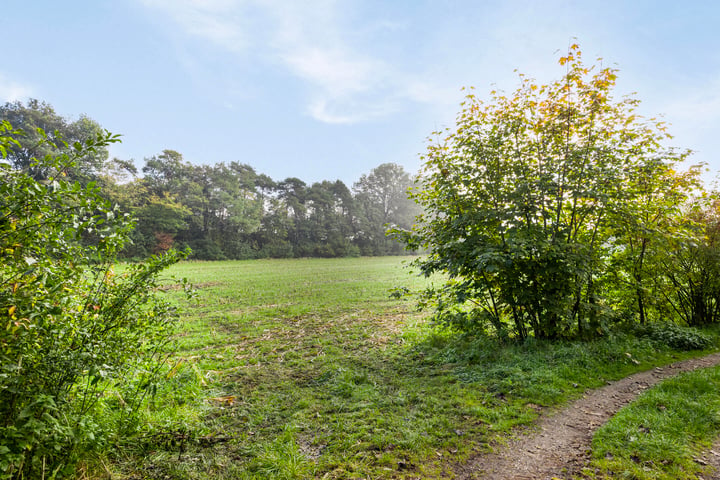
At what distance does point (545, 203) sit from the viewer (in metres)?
6.12

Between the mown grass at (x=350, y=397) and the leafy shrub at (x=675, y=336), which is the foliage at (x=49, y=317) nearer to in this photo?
the mown grass at (x=350, y=397)

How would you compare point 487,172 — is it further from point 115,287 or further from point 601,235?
point 115,287

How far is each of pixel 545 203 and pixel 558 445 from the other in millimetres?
4071

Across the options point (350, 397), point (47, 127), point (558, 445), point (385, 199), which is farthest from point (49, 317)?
point (385, 199)

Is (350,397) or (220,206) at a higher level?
(220,206)

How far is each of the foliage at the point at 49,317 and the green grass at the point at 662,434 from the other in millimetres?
4589

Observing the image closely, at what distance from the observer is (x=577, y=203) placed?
646 centimetres

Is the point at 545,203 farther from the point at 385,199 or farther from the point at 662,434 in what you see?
the point at 385,199

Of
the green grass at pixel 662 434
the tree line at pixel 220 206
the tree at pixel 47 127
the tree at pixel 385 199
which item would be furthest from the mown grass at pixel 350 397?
the tree at pixel 385 199

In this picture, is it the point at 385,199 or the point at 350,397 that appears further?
the point at 385,199

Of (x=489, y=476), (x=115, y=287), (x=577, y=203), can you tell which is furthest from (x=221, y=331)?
(x=577, y=203)

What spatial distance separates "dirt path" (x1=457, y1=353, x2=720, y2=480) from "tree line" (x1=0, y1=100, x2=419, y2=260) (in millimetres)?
36562

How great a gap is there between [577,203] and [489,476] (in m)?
5.38

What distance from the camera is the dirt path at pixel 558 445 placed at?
316 cm
